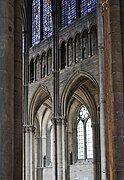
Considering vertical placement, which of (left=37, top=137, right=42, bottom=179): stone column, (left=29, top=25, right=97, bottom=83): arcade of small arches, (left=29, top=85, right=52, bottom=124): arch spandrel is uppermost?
(left=29, top=25, right=97, bottom=83): arcade of small arches

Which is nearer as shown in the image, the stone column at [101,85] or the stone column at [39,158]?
the stone column at [101,85]

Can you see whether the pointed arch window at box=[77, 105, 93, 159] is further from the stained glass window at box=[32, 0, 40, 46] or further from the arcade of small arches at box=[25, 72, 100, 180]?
the stained glass window at box=[32, 0, 40, 46]

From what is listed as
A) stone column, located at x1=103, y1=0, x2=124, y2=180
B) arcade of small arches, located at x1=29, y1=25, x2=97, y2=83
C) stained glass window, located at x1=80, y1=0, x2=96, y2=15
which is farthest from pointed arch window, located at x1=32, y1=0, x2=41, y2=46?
stone column, located at x1=103, y1=0, x2=124, y2=180

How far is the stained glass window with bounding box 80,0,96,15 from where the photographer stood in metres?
28.9

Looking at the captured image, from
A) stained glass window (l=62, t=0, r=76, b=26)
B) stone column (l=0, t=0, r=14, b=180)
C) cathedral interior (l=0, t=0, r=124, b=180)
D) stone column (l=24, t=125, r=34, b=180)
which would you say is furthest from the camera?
stone column (l=24, t=125, r=34, b=180)

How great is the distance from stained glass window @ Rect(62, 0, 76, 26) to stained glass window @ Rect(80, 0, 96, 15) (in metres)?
0.82

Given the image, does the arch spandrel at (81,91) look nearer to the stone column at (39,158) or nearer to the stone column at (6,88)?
the stone column at (39,158)

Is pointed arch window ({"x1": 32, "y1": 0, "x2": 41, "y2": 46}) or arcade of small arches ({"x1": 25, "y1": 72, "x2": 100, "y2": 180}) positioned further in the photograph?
pointed arch window ({"x1": 32, "y1": 0, "x2": 41, "y2": 46})

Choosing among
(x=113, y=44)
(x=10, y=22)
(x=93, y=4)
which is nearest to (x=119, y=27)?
(x=113, y=44)

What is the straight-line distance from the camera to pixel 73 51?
2956cm

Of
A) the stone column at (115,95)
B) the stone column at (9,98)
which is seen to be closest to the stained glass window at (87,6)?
the stone column at (115,95)

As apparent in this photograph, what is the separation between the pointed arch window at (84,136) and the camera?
34.7m

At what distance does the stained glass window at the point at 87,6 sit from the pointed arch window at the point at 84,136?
358 inches

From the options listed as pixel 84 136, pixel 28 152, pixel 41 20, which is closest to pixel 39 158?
pixel 84 136
